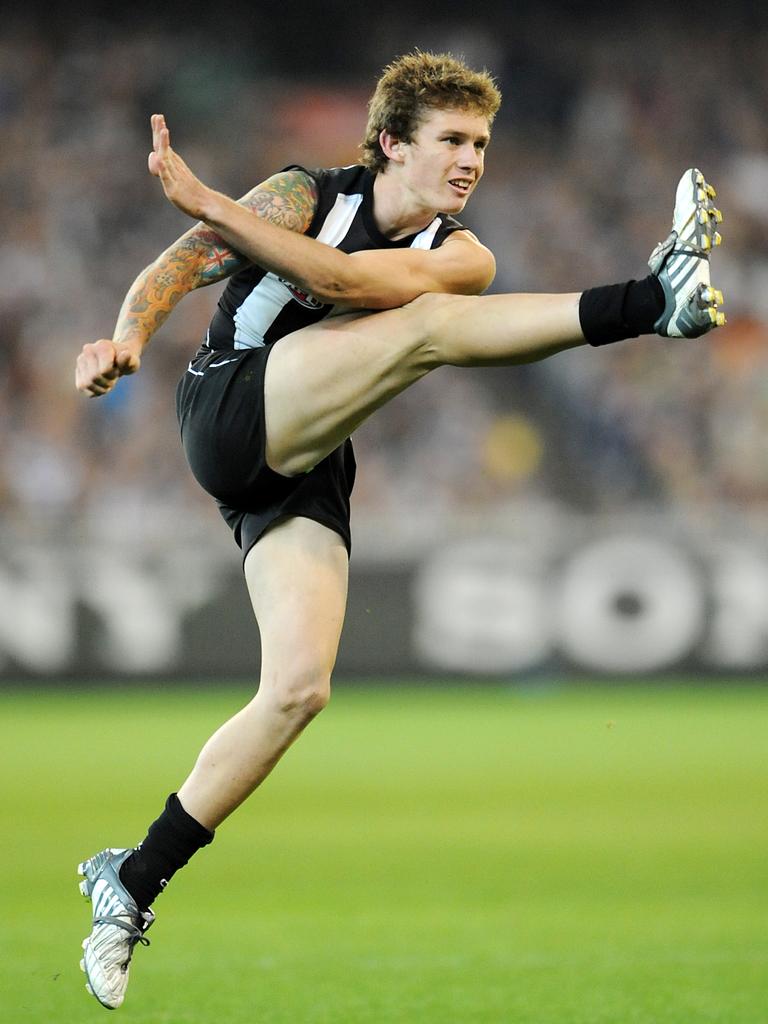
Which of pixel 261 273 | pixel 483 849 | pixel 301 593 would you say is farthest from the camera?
pixel 483 849

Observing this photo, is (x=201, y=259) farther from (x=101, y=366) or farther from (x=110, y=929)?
(x=110, y=929)

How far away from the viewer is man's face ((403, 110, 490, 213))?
15.2 feet

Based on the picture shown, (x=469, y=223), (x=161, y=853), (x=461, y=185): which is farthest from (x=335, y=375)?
(x=469, y=223)

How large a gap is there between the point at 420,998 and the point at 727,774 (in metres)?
4.58

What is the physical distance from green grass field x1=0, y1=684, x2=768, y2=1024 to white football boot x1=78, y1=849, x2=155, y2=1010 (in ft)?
0.60

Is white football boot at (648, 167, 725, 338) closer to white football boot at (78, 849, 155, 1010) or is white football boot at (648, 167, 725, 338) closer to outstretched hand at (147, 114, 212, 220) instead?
outstretched hand at (147, 114, 212, 220)

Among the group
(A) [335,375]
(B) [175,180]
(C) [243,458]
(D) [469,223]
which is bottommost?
(C) [243,458]

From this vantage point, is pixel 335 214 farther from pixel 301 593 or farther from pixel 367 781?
pixel 367 781

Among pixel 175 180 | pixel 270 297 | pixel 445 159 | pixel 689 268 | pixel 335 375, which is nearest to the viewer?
pixel 689 268

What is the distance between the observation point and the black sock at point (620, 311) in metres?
3.84

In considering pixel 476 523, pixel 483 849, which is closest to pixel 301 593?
pixel 483 849

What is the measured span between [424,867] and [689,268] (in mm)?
3515

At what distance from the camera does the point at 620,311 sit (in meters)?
3.84

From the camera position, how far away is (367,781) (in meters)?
8.78
